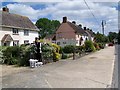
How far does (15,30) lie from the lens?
131 feet

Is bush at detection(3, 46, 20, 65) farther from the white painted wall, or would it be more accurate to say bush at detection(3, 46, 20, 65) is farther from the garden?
the white painted wall

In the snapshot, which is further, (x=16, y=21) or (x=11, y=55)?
(x=16, y=21)

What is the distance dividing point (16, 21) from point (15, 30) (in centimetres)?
276

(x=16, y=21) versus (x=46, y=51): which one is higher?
(x=16, y=21)

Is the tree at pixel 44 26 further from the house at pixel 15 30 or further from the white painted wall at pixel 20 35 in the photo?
the white painted wall at pixel 20 35

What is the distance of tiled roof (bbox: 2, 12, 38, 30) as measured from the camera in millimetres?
38875

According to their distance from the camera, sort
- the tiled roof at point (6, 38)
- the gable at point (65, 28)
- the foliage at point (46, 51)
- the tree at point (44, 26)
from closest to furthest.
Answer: the foliage at point (46, 51)
the tiled roof at point (6, 38)
the gable at point (65, 28)
the tree at point (44, 26)

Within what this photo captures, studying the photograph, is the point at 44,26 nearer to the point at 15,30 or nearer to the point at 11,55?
the point at 15,30

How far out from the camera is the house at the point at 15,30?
37062 mm

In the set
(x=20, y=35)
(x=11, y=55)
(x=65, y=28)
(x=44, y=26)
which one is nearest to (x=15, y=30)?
(x=20, y=35)

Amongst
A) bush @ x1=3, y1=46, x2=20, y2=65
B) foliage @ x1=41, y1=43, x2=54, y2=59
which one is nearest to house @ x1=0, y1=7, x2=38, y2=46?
bush @ x1=3, y1=46, x2=20, y2=65

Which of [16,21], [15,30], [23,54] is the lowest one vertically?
[23,54]

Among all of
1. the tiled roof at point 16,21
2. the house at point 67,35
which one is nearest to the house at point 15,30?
the tiled roof at point 16,21

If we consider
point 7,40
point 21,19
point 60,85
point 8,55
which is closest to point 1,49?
point 8,55
